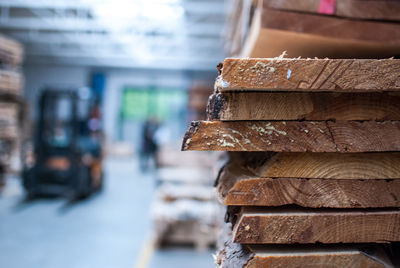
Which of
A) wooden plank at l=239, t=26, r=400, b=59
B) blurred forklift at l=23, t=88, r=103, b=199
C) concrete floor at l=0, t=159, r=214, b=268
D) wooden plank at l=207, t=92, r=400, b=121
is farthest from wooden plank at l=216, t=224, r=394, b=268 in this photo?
blurred forklift at l=23, t=88, r=103, b=199

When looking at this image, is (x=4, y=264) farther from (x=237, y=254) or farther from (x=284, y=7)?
(x=284, y=7)

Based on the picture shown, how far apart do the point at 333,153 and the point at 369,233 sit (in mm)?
290

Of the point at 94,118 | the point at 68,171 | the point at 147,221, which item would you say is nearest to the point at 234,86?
the point at 147,221

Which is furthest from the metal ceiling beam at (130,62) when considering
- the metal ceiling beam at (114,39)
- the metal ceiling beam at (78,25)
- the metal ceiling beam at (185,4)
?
the metal ceiling beam at (185,4)

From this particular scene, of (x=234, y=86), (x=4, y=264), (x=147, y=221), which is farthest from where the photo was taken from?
(x=147, y=221)

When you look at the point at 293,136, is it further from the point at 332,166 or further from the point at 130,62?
the point at 130,62

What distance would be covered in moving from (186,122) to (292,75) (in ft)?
6.45

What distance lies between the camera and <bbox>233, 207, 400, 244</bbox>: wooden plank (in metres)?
1.05

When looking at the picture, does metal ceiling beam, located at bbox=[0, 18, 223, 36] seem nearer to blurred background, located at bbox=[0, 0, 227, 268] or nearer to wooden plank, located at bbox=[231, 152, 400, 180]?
blurred background, located at bbox=[0, 0, 227, 268]

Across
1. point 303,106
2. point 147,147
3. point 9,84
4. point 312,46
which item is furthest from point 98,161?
point 303,106

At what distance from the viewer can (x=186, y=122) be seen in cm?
289

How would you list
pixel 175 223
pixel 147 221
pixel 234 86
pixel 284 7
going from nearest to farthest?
pixel 234 86
pixel 284 7
pixel 175 223
pixel 147 221

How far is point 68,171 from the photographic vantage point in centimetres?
779

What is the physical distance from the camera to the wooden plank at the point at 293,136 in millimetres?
1028
